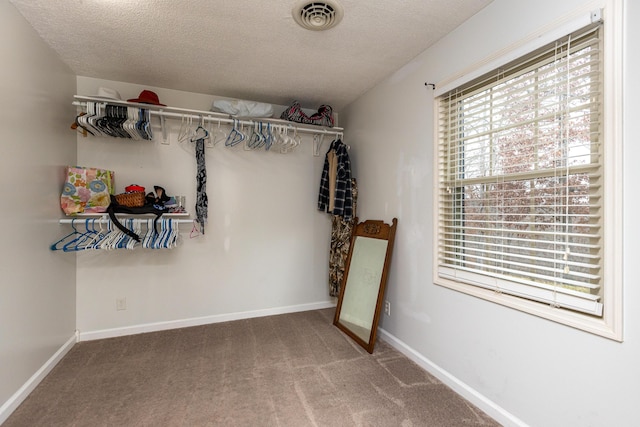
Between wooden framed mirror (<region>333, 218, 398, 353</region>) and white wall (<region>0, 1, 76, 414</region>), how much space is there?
235cm

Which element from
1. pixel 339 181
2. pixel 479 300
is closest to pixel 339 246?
pixel 339 181

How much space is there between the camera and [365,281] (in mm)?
2781

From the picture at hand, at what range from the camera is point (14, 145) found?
5.83ft

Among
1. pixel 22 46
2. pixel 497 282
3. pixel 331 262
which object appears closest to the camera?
pixel 497 282

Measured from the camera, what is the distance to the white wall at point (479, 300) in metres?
1.17

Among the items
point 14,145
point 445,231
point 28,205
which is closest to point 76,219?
point 28,205

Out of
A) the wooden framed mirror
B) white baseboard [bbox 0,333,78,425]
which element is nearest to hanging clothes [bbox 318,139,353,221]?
the wooden framed mirror

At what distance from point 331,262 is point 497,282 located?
191 cm

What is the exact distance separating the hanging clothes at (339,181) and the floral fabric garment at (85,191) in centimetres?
208

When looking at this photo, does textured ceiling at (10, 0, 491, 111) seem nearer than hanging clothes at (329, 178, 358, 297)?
Yes

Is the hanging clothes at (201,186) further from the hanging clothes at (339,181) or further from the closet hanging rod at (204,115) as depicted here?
the hanging clothes at (339,181)

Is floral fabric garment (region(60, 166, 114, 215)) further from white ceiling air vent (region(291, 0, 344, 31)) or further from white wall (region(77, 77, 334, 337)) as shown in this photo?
white ceiling air vent (region(291, 0, 344, 31))

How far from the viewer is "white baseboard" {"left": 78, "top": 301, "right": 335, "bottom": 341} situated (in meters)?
2.72

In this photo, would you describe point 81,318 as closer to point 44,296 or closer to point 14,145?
point 44,296
